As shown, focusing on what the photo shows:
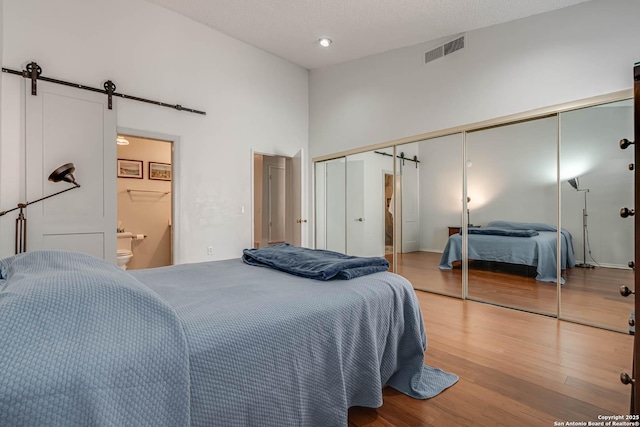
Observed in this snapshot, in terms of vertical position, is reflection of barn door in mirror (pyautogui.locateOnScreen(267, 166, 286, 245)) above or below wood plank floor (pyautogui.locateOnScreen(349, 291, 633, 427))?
Answer: above

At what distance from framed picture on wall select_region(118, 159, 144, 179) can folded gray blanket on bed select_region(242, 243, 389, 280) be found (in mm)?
3510

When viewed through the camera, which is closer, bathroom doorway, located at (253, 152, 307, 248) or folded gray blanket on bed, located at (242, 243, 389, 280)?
folded gray blanket on bed, located at (242, 243, 389, 280)

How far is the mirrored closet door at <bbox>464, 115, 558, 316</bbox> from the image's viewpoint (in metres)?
3.14

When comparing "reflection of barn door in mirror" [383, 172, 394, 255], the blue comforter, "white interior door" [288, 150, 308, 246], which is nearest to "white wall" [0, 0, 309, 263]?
"white interior door" [288, 150, 308, 246]

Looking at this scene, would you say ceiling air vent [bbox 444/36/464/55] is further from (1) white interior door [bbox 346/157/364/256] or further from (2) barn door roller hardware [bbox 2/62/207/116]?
(2) barn door roller hardware [bbox 2/62/207/116]

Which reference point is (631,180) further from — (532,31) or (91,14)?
(91,14)

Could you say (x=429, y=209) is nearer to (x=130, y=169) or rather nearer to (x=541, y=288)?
(x=541, y=288)

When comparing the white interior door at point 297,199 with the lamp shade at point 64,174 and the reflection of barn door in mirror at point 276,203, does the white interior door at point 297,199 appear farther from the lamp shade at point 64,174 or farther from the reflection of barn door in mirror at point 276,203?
the lamp shade at point 64,174

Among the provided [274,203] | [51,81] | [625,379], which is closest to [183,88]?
[51,81]

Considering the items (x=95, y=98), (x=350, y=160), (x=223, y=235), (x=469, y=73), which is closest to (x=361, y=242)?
(x=350, y=160)

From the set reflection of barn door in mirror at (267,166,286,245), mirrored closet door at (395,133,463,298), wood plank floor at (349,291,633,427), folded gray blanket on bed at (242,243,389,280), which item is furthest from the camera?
reflection of barn door in mirror at (267,166,286,245)

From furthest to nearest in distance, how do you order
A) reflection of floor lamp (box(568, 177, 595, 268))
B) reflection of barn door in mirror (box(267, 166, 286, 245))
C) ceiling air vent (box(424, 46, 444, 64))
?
reflection of barn door in mirror (box(267, 166, 286, 245))
ceiling air vent (box(424, 46, 444, 64))
reflection of floor lamp (box(568, 177, 595, 268))

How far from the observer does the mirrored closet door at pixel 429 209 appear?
385 cm

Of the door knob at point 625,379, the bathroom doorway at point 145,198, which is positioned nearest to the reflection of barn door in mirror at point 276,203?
the bathroom doorway at point 145,198
